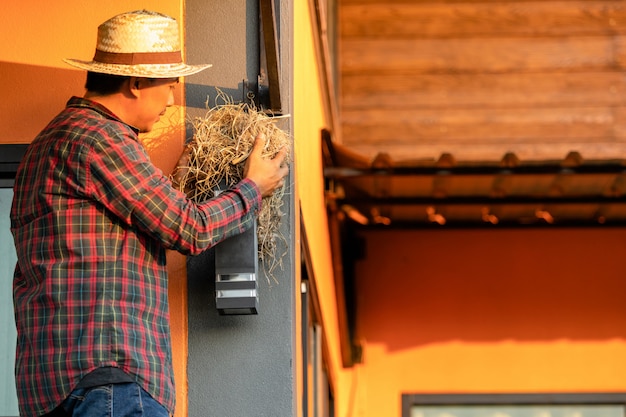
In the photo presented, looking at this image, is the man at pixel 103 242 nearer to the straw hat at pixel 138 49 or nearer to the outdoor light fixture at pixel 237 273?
the straw hat at pixel 138 49

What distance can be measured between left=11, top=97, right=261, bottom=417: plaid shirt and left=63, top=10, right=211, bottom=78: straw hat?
0.51 ft

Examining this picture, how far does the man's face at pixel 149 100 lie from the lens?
144 inches

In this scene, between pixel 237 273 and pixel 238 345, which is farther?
pixel 238 345

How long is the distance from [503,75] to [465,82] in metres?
0.31

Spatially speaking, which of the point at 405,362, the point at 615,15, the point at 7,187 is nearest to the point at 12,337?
the point at 7,187

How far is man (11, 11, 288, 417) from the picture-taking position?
131 inches

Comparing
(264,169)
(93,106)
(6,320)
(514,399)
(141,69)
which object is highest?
(141,69)

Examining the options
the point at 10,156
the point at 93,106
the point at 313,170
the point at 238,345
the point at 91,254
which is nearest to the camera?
the point at 91,254

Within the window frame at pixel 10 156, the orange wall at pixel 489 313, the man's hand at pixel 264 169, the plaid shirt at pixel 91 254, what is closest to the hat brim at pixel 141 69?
the plaid shirt at pixel 91 254

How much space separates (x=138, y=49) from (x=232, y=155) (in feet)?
1.74

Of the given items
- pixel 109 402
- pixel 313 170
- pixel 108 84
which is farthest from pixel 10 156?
pixel 313 170

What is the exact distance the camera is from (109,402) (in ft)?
10.7

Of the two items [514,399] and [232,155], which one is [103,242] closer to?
[232,155]

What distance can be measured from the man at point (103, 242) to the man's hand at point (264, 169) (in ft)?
0.71
